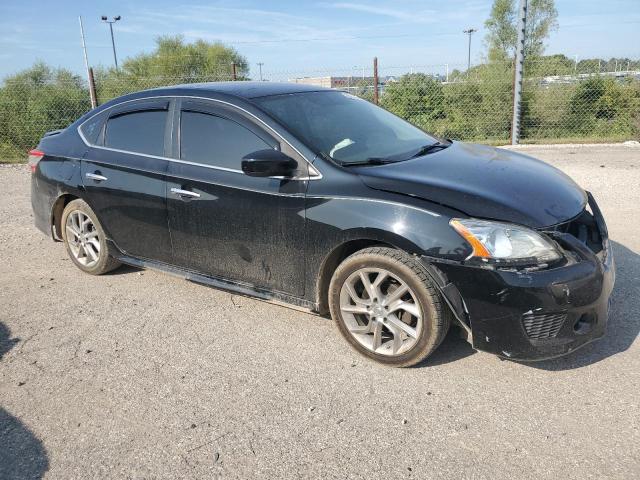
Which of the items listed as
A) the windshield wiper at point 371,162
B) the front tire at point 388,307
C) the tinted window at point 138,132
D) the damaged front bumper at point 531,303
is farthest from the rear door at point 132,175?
the damaged front bumper at point 531,303

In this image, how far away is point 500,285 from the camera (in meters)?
2.86

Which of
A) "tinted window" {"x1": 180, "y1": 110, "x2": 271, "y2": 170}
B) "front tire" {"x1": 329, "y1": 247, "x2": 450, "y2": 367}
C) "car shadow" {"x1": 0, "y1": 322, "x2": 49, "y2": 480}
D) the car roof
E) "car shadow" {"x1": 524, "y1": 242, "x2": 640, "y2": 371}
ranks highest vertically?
the car roof

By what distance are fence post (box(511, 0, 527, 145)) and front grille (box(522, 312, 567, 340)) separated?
1010cm

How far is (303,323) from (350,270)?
32.5 inches

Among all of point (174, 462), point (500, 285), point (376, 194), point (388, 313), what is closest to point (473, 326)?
point (500, 285)

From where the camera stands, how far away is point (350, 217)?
324cm

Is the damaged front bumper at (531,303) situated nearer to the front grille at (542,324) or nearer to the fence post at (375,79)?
the front grille at (542,324)

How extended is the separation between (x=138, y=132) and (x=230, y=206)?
1.26 m

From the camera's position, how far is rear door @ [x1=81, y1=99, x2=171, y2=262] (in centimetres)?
418

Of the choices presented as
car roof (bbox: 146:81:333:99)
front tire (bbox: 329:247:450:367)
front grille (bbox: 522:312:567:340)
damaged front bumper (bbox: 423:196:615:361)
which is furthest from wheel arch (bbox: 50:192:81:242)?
front grille (bbox: 522:312:567:340)

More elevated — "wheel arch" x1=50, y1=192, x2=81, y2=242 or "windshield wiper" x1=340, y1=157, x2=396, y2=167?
"windshield wiper" x1=340, y1=157, x2=396, y2=167

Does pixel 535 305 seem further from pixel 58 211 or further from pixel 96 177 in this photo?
pixel 58 211

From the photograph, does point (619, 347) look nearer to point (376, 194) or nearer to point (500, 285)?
point (500, 285)

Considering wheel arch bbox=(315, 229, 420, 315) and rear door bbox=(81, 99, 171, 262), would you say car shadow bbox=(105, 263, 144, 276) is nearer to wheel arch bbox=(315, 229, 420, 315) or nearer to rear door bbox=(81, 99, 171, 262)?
rear door bbox=(81, 99, 171, 262)
